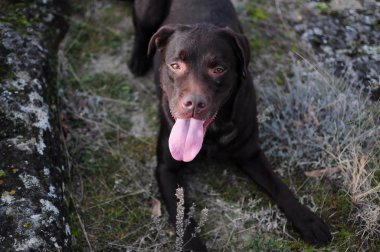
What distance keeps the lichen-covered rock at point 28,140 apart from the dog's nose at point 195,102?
988 millimetres

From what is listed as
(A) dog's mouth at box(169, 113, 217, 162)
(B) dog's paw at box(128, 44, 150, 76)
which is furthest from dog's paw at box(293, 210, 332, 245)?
(B) dog's paw at box(128, 44, 150, 76)

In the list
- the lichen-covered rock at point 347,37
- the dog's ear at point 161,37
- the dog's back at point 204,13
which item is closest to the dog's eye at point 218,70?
the dog's ear at point 161,37

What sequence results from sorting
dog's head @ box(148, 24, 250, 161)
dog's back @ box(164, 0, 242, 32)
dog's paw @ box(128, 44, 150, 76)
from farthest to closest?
dog's paw @ box(128, 44, 150, 76), dog's back @ box(164, 0, 242, 32), dog's head @ box(148, 24, 250, 161)

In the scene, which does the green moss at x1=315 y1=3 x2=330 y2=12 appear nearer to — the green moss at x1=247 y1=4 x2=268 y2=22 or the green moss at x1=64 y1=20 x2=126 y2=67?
the green moss at x1=247 y1=4 x2=268 y2=22

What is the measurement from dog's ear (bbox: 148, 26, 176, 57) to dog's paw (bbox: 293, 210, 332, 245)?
4.80ft

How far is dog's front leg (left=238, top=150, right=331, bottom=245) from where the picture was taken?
3.15 metres

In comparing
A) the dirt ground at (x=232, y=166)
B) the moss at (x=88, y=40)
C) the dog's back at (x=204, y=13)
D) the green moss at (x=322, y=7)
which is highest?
the dog's back at (x=204, y=13)

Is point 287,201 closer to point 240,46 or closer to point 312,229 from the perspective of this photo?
point 312,229

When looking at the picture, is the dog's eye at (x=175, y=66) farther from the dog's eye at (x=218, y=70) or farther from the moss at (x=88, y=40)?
the moss at (x=88, y=40)

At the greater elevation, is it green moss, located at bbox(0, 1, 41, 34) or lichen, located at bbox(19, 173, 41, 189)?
green moss, located at bbox(0, 1, 41, 34)

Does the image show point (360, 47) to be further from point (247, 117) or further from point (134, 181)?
point (134, 181)

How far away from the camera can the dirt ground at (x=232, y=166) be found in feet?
10.5

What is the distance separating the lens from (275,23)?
4.63 meters

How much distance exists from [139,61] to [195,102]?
1620 millimetres
